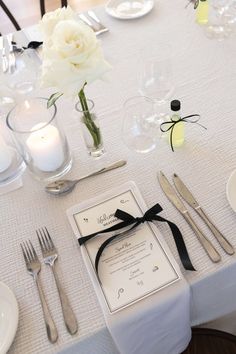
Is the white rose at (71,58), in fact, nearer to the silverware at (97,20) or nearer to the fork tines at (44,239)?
the fork tines at (44,239)

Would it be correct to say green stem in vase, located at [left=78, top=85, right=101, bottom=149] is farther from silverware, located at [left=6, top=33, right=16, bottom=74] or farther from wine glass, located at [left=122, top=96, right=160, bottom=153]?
silverware, located at [left=6, top=33, right=16, bottom=74]

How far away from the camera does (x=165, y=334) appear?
24.9 inches

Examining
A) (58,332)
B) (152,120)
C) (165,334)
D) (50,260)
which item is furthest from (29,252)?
(152,120)

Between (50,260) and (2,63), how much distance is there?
724 millimetres

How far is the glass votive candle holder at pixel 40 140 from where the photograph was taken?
0.70 metres

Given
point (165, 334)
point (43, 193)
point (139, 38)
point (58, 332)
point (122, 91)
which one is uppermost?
point (139, 38)

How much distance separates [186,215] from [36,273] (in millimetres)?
292

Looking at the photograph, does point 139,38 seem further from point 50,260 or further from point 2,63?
point 50,260

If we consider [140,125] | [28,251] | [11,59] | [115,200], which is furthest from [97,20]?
[28,251]

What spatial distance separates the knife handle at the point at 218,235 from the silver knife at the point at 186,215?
0.06ft

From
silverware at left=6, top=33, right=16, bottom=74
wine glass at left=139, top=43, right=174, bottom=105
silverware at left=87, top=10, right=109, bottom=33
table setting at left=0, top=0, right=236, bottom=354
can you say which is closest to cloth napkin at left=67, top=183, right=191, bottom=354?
table setting at left=0, top=0, right=236, bottom=354

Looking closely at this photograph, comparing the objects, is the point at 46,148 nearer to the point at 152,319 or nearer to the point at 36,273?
the point at 36,273

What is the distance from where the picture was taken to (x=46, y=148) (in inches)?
28.2

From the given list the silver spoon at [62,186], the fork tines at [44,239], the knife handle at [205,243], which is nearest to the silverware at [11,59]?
the silver spoon at [62,186]
